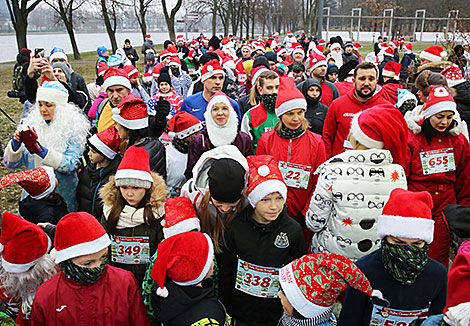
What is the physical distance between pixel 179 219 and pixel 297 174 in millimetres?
1533

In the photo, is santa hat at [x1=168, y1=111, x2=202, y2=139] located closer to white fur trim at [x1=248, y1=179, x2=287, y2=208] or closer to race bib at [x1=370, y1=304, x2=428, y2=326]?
white fur trim at [x1=248, y1=179, x2=287, y2=208]

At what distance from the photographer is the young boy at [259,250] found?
2701 millimetres

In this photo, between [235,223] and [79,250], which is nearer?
[79,250]

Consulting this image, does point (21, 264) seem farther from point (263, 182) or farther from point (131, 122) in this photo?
point (131, 122)

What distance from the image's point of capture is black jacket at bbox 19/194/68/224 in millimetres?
3338

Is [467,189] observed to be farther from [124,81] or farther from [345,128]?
[124,81]

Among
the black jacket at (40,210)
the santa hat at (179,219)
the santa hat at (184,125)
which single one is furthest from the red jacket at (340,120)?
the black jacket at (40,210)

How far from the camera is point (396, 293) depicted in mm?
2207

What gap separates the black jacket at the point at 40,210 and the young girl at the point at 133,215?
0.59 metres

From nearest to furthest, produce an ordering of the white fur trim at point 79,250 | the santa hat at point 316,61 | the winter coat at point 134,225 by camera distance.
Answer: the white fur trim at point 79,250 → the winter coat at point 134,225 → the santa hat at point 316,61

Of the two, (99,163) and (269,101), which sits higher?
(269,101)

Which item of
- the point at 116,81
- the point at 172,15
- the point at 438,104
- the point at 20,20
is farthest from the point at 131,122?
the point at 172,15

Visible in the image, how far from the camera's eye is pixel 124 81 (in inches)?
217

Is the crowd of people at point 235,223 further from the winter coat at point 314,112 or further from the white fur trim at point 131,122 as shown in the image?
the winter coat at point 314,112
